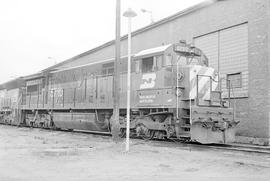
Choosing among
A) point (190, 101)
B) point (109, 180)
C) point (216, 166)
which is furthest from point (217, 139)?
point (109, 180)

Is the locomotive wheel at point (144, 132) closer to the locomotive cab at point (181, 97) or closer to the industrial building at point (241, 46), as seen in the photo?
the locomotive cab at point (181, 97)

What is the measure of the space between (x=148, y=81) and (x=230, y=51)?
5.73 m

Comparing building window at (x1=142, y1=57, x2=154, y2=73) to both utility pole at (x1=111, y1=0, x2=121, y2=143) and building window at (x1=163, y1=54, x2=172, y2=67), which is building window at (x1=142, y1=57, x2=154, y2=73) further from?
utility pole at (x1=111, y1=0, x2=121, y2=143)

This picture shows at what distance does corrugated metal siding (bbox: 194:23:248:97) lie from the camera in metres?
15.8

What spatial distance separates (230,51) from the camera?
1656cm

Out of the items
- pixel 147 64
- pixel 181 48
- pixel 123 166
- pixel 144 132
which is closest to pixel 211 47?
pixel 181 48

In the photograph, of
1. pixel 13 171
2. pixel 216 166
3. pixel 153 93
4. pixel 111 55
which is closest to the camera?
pixel 13 171

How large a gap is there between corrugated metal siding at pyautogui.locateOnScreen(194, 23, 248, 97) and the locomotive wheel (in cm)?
488

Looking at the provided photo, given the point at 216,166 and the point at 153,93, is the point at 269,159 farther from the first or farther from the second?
the point at 153,93

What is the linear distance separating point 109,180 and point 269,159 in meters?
4.89

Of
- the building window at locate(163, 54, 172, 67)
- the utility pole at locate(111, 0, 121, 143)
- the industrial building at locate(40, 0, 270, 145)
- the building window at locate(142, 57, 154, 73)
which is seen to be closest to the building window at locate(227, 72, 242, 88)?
the industrial building at locate(40, 0, 270, 145)

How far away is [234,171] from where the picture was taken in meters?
6.87

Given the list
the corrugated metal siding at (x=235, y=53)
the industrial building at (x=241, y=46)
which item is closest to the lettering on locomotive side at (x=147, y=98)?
the corrugated metal siding at (x=235, y=53)

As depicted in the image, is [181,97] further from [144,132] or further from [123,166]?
[123,166]
